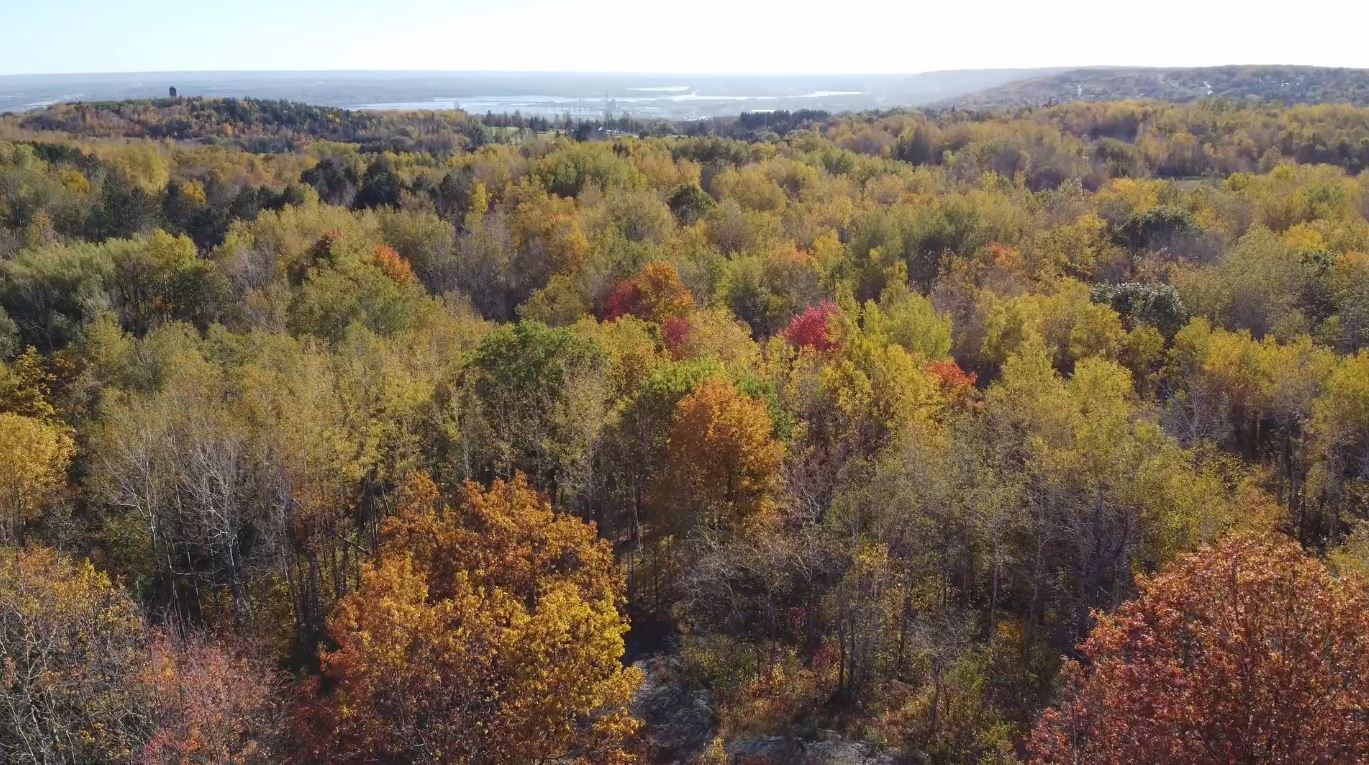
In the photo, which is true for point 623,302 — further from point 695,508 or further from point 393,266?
point 695,508

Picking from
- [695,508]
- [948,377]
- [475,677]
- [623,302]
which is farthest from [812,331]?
[475,677]

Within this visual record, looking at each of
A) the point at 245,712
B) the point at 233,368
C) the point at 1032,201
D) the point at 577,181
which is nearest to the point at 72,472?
the point at 233,368

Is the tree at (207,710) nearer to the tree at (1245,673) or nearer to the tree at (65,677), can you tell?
the tree at (65,677)

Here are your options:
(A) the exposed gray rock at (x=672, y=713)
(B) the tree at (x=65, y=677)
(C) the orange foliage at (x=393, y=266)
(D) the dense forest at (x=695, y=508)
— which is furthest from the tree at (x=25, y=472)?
(C) the orange foliage at (x=393, y=266)

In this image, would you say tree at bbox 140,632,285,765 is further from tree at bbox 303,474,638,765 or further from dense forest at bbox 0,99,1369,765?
tree at bbox 303,474,638,765

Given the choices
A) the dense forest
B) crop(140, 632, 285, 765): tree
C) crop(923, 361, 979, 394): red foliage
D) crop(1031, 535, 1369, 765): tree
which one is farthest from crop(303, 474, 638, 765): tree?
crop(923, 361, 979, 394): red foliage
